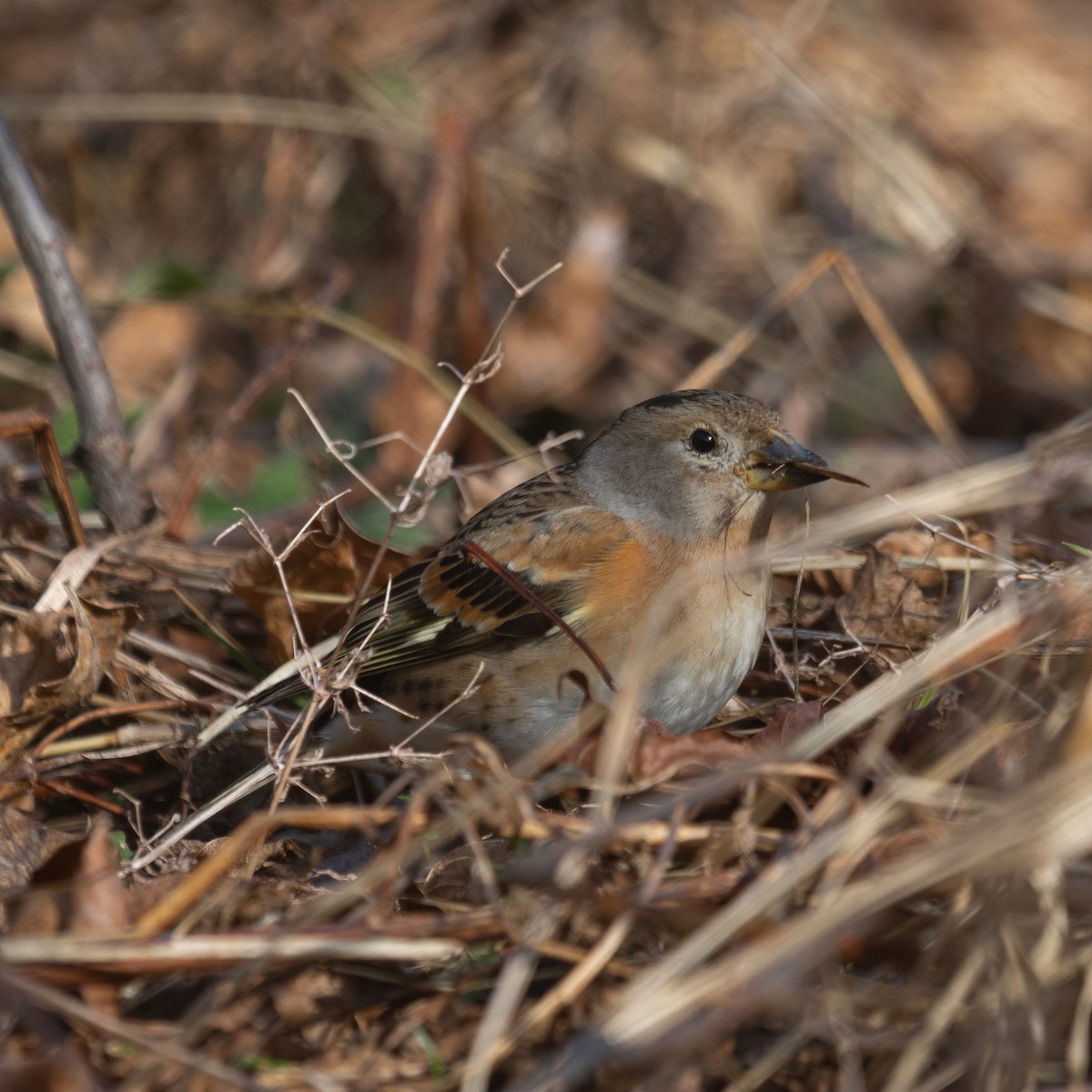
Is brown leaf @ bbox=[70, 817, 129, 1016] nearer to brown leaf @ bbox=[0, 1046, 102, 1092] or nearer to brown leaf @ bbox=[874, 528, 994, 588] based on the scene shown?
brown leaf @ bbox=[0, 1046, 102, 1092]

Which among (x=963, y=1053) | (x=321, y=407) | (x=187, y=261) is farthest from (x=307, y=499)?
(x=963, y=1053)

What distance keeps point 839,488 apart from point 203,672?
2.98 m

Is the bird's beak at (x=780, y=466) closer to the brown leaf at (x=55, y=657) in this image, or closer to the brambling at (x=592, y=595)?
the brambling at (x=592, y=595)

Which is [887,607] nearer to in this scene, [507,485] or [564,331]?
[507,485]

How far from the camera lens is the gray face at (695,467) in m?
3.78

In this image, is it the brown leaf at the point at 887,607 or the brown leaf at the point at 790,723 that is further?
the brown leaf at the point at 887,607

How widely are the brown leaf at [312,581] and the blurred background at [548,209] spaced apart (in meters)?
1.52

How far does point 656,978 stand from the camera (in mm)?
2158

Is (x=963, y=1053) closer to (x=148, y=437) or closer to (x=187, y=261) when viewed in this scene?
(x=148, y=437)

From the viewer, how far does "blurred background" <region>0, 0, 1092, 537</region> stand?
20.2ft

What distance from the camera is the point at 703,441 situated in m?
3.85

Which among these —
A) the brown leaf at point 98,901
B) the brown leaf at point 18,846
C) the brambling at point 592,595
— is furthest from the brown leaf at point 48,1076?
the brambling at point 592,595

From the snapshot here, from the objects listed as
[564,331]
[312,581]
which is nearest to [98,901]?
[312,581]

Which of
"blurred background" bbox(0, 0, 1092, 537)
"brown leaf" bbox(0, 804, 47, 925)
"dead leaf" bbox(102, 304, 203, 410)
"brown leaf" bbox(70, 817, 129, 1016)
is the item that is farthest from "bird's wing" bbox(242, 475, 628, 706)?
"dead leaf" bbox(102, 304, 203, 410)
